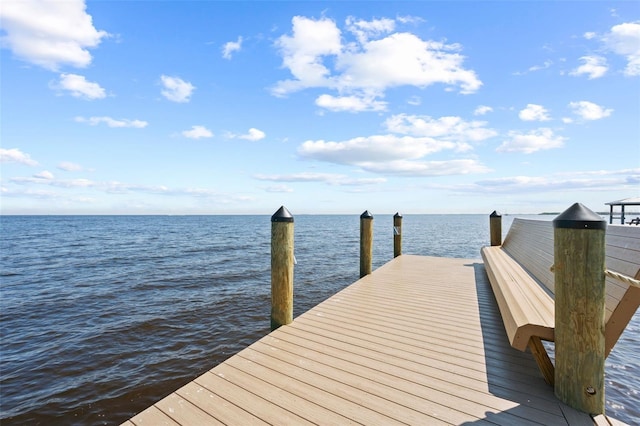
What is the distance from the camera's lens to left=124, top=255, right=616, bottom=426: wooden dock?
2.37 metres

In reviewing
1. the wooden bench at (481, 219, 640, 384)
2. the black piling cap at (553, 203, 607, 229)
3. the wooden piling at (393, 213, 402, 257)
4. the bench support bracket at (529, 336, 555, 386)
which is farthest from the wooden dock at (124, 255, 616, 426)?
the wooden piling at (393, 213, 402, 257)

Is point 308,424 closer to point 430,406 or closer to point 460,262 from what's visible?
point 430,406

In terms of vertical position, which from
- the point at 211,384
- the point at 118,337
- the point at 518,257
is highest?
the point at 518,257

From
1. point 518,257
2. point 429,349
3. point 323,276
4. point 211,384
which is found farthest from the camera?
point 323,276

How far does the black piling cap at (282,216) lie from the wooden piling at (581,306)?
9.88 feet

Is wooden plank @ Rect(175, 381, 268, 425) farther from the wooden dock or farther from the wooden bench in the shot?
the wooden bench

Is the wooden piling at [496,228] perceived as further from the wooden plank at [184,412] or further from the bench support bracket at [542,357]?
the wooden plank at [184,412]

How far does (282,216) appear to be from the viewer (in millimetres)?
4363

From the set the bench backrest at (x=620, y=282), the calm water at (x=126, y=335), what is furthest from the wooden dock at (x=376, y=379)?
the calm water at (x=126, y=335)

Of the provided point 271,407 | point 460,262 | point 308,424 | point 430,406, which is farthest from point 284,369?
point 460,262

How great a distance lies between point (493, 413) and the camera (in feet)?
7.77

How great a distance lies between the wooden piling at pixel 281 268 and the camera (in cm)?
436

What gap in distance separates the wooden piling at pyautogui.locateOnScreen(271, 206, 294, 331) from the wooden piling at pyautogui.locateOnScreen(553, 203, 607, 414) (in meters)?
3.02

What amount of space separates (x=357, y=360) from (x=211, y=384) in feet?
4.80
